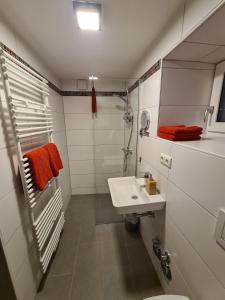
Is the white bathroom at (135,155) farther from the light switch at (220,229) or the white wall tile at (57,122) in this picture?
the white wall tile at (57,122)

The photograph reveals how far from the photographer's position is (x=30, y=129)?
120 cm

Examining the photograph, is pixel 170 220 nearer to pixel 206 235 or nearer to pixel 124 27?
pixel 206 235

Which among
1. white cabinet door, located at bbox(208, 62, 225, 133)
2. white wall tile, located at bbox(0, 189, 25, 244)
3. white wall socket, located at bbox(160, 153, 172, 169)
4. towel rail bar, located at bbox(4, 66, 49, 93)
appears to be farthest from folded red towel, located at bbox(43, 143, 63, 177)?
white cabinet door, located at bbox(208, 62, 225, 133)

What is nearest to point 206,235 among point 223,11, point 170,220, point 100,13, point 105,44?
point 170,220

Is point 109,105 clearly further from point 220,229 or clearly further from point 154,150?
point 220,229

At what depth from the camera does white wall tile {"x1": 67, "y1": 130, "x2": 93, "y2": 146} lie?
8.77ft

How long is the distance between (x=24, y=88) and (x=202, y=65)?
5.10 ft

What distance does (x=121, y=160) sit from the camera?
2.67 meters

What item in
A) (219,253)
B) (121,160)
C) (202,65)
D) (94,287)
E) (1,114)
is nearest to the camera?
(219,253)

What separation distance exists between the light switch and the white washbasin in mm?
558

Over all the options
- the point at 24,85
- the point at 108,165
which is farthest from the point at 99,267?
the point at 24,85

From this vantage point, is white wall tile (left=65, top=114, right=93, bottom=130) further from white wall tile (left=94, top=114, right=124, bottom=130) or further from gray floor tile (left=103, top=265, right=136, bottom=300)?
gray floor tile (left=103, top=265, right=136, bottom=300)

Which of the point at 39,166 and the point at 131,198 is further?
the point at 131,198

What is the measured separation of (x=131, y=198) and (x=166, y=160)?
1.88 ft
